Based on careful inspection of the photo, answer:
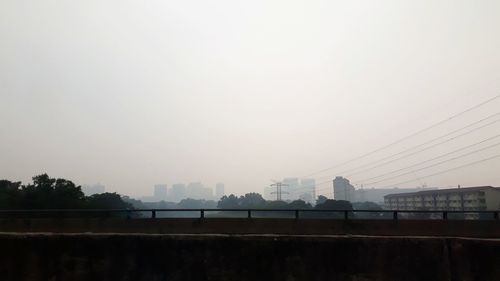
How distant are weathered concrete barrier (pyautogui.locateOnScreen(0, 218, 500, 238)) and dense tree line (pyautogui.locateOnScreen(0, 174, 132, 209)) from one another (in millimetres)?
36893

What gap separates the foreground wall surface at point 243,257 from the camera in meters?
4.91

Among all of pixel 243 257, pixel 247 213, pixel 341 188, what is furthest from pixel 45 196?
pixel 341 188

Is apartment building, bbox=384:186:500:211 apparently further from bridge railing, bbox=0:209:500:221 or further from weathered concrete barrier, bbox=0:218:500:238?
weathered concrete barrier, bbox=0:218:500:238

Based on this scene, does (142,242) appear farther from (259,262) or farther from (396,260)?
(396,260)

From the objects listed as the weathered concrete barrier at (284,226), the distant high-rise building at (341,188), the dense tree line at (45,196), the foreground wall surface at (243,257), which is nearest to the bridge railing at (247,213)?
the weathered concrete barrier at (284,226)

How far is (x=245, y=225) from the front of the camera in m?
16.1

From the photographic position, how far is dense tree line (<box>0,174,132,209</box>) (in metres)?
49.3

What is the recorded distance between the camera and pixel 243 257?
5055mm

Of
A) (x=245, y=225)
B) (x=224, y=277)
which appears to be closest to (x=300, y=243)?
(x=224, y=277)

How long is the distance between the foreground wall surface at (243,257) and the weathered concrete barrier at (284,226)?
35.5ft

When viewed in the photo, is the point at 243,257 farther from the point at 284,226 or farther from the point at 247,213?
the point at 247,213

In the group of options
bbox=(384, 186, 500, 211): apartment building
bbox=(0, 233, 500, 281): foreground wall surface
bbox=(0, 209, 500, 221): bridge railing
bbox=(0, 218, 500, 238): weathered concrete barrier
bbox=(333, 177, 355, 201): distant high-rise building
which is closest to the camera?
bbox=(0, 233, 500, 281): foreground wall surface

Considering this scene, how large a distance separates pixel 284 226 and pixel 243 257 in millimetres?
11262

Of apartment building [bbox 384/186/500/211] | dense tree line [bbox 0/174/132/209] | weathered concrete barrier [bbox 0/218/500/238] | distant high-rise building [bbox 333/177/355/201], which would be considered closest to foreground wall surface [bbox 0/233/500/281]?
weathered concrete barrier [bbox 0/218/500/238]
